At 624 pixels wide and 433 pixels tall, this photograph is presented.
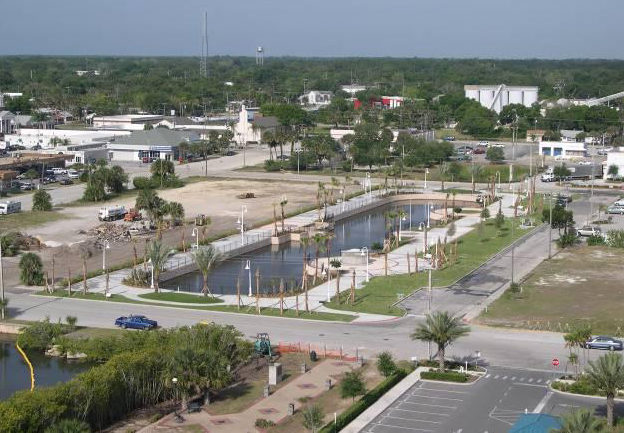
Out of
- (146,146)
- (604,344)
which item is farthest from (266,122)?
(604,344)

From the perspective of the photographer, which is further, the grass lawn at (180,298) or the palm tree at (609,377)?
the grass lawn at (180,298)

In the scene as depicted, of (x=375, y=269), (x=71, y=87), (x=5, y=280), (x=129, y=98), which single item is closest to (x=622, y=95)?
(x=129, y=98)

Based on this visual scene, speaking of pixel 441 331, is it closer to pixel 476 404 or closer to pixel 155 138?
pixel 476 404

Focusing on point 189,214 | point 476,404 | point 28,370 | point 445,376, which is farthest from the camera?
point 189,214

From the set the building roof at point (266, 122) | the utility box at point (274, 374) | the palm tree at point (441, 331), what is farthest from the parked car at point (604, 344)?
the building roof at point (266, 122)

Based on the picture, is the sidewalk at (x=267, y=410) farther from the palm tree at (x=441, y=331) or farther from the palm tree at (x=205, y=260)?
the palm tree at (x=205, y=260)

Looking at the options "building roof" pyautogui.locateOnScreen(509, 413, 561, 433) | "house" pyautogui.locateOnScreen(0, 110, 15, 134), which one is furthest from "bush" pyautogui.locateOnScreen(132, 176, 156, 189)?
"building roof" pyautogui.locateOnScreen(509, 413, 561, 433)
